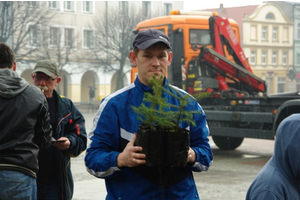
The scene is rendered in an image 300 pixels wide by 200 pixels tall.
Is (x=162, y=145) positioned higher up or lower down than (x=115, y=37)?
lower down

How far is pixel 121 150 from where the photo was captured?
3.07 m

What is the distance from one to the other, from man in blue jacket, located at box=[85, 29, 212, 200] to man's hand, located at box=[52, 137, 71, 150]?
1267 millimetres

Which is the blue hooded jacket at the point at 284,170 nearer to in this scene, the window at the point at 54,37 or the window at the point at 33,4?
the window at the point at 33,4

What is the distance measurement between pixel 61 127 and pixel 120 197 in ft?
5.45

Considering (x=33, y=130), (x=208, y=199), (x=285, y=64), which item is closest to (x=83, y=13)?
(x=285, y=64)

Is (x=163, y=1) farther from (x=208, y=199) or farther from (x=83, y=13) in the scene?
(x=208, y=199)

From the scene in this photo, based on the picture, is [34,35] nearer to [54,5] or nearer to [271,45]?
[54,5]

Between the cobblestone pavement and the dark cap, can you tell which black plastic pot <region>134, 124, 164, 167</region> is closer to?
the dark cap

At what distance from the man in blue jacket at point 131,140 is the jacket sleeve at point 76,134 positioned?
143 cm

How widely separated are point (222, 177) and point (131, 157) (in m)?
7.28

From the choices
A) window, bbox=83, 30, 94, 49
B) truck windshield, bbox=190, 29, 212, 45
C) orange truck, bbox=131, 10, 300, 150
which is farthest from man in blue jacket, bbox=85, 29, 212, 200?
window, bbox=83, 30, 94, 49

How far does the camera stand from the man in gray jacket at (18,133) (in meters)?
3.46

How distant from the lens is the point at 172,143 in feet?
8.95

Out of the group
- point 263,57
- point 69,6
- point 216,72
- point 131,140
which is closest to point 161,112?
point 131,140
